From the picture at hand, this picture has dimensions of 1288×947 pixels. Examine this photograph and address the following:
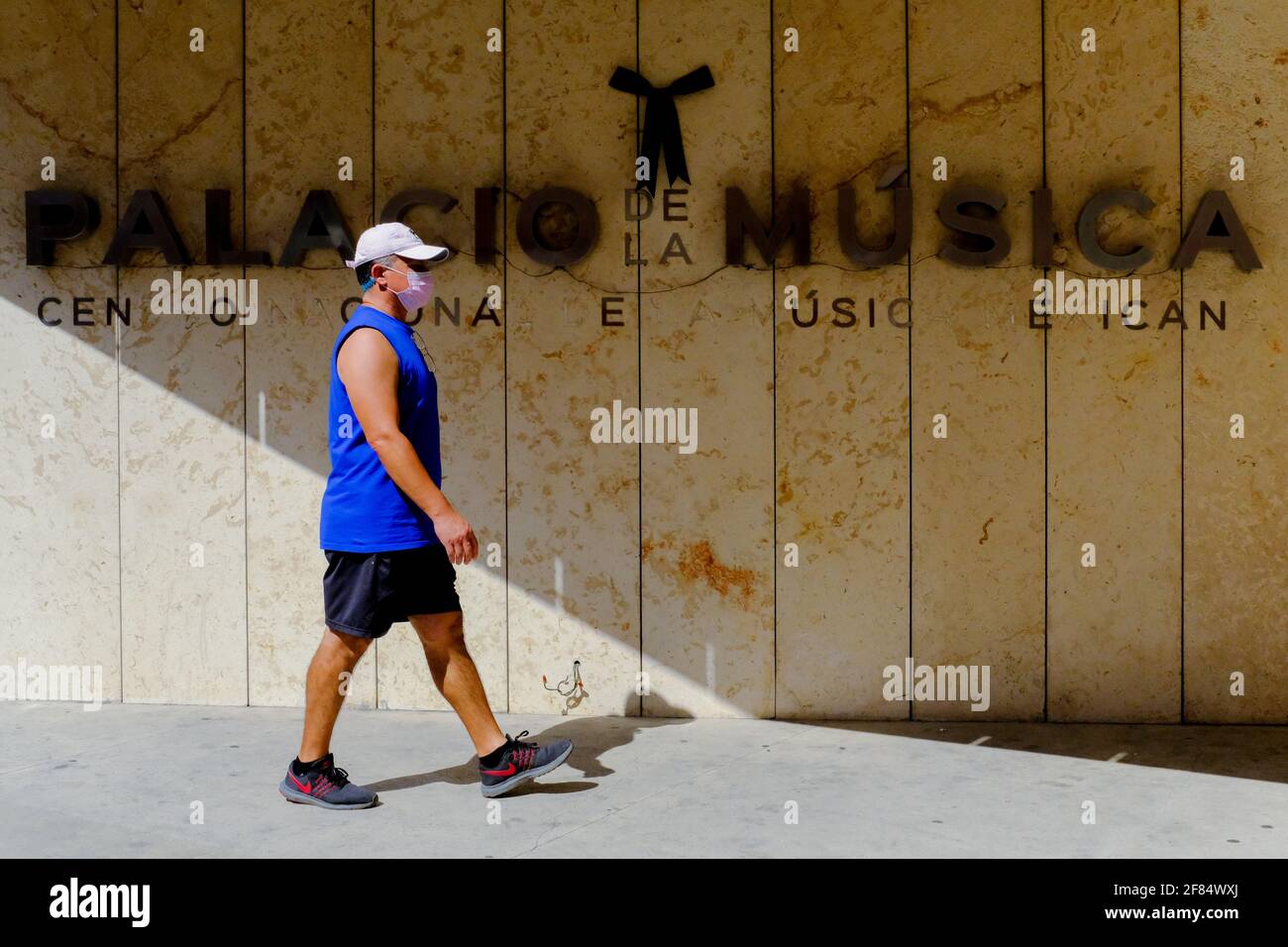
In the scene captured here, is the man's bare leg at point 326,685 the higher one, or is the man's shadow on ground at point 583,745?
the man's bare leg at point 326,685

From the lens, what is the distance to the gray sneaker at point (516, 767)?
4.65 meters

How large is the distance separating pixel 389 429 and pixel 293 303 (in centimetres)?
211

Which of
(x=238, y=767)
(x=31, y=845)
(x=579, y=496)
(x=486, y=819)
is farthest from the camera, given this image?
(x=579, y=496)

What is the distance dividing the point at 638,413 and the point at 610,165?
1.15m

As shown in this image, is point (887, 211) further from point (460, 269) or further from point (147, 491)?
point (147, 491)

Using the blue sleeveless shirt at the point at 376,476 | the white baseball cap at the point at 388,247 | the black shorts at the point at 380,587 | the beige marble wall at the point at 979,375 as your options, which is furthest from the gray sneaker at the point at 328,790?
the beige marble wall at the point at 979,375

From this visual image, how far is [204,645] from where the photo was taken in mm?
6332

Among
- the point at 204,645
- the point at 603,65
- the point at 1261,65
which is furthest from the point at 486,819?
the point at 1261,65

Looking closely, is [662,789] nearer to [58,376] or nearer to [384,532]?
[384,532]

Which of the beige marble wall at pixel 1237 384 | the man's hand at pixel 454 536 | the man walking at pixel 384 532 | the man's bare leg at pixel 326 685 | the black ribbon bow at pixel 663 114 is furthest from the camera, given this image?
the black ribbon bow at pixel 663 114

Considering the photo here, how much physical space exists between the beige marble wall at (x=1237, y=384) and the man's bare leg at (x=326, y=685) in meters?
3.66

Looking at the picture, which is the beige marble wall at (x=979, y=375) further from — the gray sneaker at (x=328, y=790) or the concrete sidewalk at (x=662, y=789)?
the gray sneaker at (x=328, y=790)

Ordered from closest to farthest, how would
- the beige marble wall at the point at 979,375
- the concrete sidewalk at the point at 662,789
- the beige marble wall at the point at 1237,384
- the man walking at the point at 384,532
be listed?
the concrete sidewalk at the point at 662,789
the man walking at the point at 384,532
the beige marble wall at the point at 1237,384
the beige marble wall at the point at 979,375

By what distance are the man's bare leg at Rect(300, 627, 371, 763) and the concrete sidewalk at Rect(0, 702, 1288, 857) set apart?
0.82ft
